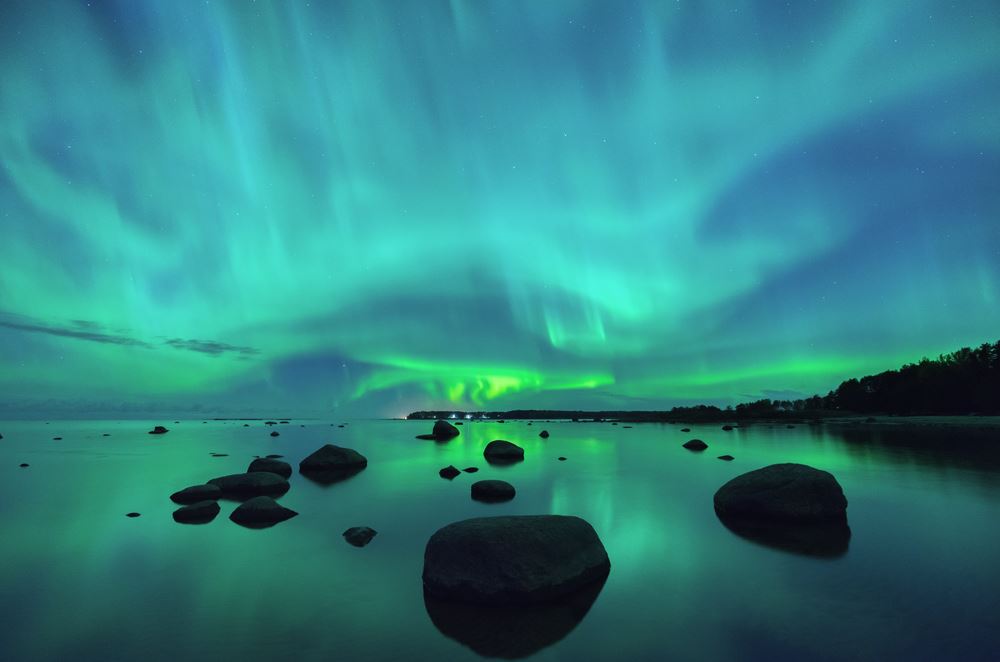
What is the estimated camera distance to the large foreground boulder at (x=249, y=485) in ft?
70.9

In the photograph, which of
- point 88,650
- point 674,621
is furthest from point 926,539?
point 88,650

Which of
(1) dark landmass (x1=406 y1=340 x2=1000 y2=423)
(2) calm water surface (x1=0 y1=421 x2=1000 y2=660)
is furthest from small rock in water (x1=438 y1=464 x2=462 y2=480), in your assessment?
(1) dark landmass (x1=406 y1=340 x2=1000 y2=423)

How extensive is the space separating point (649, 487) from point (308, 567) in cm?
1777

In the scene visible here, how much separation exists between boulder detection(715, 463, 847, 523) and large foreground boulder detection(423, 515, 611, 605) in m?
8.28

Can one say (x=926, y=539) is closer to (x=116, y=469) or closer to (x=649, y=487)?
(x=649, y=487)

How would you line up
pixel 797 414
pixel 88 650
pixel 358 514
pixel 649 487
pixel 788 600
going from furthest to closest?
pixel 797 414 < pixel 649 487 < pixel 358 514 < pixel 788 600 < pixel 88 650

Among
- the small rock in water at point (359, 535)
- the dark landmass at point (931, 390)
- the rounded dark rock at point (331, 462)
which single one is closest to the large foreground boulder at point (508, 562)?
the small rock in water at point (359, 535)

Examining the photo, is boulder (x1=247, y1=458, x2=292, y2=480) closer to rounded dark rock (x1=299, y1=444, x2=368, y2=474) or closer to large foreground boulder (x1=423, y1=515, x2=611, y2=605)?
rounded dark rock (x1=299, y1=444, x2=368, y2=474)

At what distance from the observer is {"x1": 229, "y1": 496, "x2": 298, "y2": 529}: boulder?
51.8 feet

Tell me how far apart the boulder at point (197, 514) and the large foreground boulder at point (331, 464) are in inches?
469

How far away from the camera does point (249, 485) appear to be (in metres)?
22.3

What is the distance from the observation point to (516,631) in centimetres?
771

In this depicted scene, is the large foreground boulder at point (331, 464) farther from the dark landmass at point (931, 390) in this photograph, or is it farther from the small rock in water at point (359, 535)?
the dark landmass at point (931, 390)

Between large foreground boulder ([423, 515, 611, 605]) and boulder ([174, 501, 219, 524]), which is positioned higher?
large foreground boulder ([423, 515, 611, 605])
